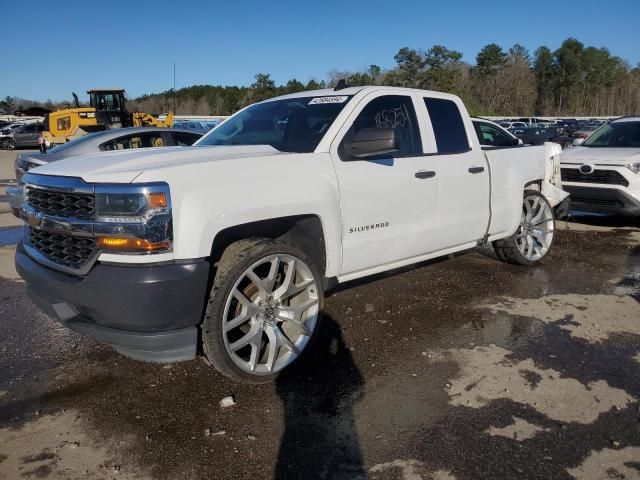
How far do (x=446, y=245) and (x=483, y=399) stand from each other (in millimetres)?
1814

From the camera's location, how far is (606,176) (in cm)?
801

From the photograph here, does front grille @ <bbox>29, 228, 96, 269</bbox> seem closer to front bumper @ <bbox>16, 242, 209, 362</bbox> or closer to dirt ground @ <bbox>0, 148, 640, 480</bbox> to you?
front bumper @ <bbox>16, 242, 209, 362</bbox>

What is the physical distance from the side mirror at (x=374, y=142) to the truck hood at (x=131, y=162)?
23.0 inches

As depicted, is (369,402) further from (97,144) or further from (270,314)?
(97,144)

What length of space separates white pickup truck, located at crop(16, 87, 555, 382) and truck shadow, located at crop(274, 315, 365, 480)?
0.73 ft

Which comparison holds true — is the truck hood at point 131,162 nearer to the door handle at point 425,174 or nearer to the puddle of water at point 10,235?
the door handle at point 425,174

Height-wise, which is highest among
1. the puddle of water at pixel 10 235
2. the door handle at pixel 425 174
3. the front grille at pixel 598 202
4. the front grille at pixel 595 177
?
the door handle at pixel 425 174

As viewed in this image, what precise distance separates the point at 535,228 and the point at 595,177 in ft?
8.99

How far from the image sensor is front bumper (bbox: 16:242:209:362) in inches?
110

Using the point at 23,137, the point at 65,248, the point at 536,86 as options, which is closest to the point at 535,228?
the point at 65,248

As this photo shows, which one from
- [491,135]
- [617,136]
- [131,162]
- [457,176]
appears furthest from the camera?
[617,136]

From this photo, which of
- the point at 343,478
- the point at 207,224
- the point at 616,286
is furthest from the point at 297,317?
the point at 616,286

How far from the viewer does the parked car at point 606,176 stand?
7766 millimetres

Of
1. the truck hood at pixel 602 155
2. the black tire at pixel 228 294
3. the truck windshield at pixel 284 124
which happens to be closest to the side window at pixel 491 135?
the truck hood at pixel 602 155
